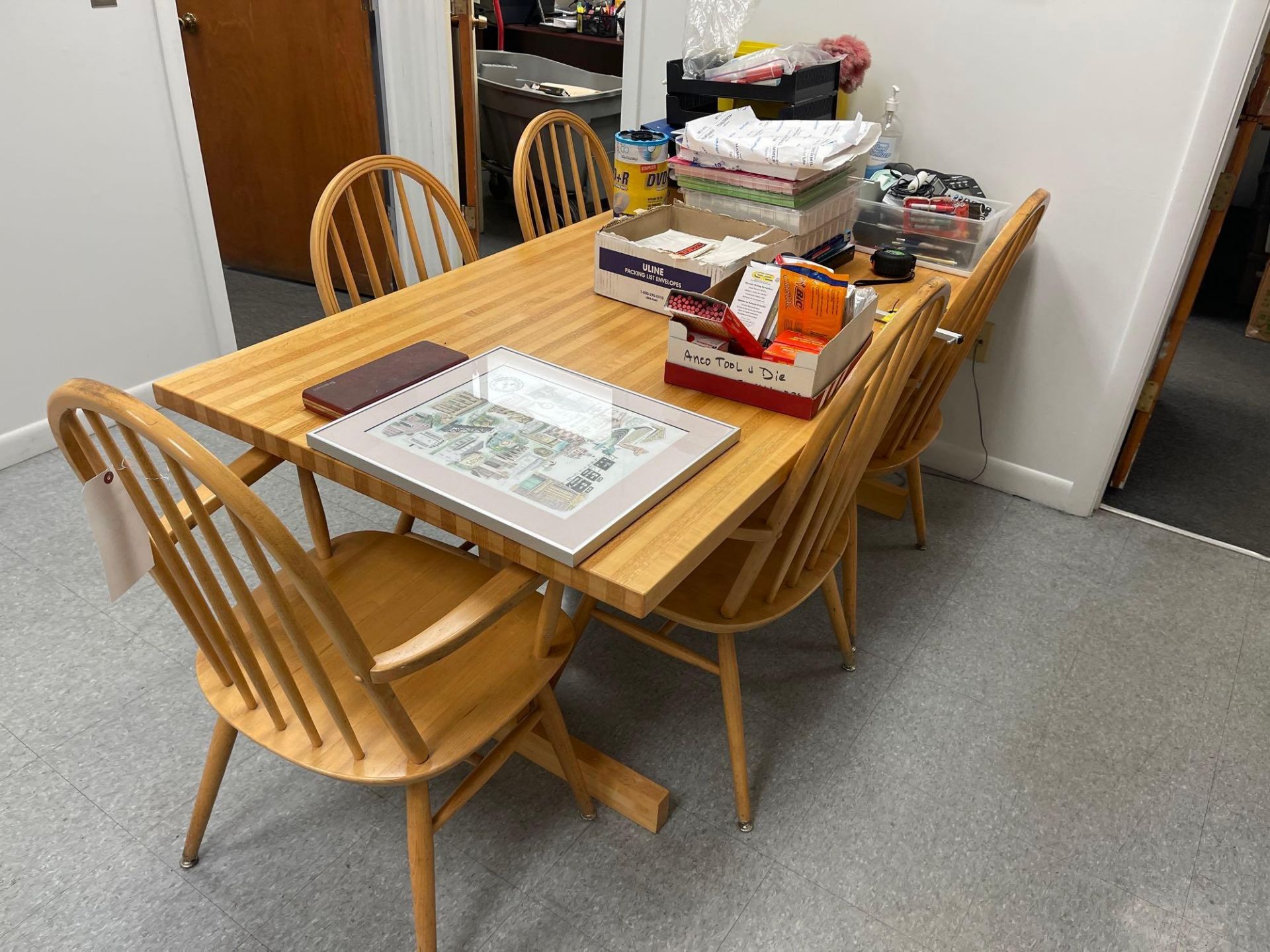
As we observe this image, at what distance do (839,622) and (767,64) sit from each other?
1.20 m

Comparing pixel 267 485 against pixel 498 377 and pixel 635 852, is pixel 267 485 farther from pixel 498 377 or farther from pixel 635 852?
pixel 635 852

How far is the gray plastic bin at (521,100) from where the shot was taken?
3.76m

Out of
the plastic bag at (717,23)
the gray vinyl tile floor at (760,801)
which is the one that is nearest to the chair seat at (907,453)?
the gray vinyl tile floor at (760,801)

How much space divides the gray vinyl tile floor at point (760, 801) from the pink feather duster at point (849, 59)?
1.21 meters

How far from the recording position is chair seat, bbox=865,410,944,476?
71.8 inches

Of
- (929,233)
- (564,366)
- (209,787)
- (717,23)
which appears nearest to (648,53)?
(717,23)

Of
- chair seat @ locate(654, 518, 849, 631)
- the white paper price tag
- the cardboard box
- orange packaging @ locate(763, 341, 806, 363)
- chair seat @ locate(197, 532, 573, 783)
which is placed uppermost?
the cardboard box

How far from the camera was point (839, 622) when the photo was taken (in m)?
1.79

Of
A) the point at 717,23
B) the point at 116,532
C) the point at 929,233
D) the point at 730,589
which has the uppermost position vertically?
the point at 717,23

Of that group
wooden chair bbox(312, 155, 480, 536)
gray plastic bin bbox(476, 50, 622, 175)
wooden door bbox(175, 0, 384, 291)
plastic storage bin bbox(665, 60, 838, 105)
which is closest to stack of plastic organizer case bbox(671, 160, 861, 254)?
plastic storage bin bbox(665, 60, 838, 105)

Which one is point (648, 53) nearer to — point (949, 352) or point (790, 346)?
point (949, 352)

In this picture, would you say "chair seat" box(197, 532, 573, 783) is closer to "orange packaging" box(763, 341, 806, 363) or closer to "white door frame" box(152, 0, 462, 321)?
"orange packaging" box(763, 341, 806, 363)

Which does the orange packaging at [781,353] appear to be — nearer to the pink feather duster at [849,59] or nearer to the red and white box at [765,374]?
the red and white box at [765,374]

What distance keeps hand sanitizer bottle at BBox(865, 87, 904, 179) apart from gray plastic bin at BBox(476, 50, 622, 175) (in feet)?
5.49
